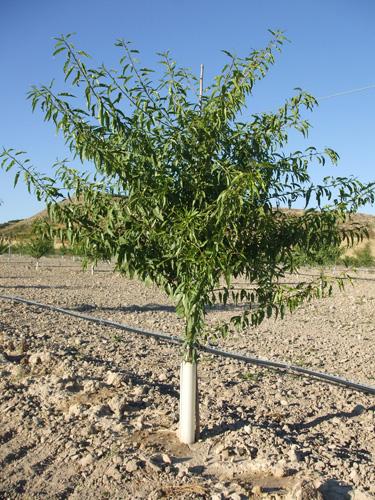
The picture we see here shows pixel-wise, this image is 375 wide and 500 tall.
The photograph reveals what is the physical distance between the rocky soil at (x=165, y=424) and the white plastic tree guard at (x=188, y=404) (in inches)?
4.9

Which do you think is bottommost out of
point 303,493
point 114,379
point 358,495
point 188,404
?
point 358,495

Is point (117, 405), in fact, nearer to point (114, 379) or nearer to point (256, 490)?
point (114, 379)

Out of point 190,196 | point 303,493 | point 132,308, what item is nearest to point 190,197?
point 190,196

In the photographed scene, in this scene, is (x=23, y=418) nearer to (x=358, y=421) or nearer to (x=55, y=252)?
(x=358, y=421)

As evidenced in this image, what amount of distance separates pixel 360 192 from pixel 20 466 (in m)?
3.87

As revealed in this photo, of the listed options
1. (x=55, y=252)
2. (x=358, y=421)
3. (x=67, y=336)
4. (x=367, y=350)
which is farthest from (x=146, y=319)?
(x=55, y=252)

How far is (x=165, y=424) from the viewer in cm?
537

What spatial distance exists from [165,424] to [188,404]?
2.37 feet

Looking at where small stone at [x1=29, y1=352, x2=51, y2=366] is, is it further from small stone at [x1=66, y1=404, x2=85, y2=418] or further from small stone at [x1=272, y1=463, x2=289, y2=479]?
small stone at [x1=272, y1=463, x2=289, y2=479]

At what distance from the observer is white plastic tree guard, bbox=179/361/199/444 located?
4.81 metres

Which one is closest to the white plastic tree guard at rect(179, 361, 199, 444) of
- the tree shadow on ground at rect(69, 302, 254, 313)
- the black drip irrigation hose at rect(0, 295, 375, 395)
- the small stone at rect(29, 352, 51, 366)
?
the black drip irrigation hose at rect(0, 295, 375, 395)

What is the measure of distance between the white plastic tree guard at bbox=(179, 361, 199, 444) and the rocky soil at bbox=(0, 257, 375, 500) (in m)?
0.12

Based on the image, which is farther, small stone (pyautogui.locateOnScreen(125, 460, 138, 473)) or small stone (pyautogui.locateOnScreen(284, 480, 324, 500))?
small stone (pyautogui.locateOnScreen(125, 460, 138, 473))

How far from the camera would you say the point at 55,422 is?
5.31 metres
